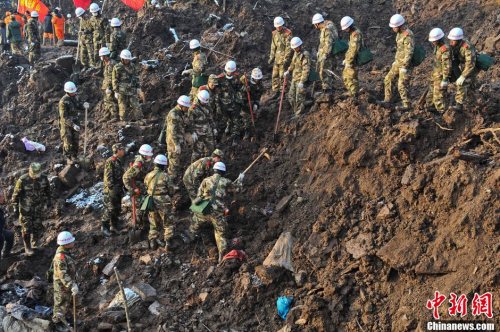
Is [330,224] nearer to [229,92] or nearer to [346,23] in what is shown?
[229,92]

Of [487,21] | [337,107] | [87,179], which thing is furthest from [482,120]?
[87,179]

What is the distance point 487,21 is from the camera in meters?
16.2

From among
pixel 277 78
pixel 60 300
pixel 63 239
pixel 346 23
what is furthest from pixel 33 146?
pixel 346 23

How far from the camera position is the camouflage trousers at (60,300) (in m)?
9.15

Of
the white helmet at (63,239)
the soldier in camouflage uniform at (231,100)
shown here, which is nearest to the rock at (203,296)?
the white helmet at (63,239)

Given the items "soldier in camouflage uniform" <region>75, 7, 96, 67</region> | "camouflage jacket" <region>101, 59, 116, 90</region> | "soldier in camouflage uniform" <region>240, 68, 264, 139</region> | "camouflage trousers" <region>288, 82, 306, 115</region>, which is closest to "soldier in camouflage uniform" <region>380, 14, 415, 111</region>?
"camouflage trousers" <region>288, 82, 306, 115</region>

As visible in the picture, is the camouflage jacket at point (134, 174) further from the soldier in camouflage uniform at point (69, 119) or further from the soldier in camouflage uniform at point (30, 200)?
the soldier in camouflage uniform at point (69, 119)

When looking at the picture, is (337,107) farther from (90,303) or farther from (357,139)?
(90,303)

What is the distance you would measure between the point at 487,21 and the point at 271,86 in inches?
271

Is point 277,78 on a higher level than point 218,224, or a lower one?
higher

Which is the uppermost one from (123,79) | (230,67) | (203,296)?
(230,67)

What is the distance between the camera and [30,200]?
441 inches

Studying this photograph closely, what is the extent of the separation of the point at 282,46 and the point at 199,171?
4.90 m

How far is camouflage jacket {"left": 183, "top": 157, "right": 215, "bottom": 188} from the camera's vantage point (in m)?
10.6
